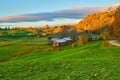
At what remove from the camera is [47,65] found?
25.3 meters

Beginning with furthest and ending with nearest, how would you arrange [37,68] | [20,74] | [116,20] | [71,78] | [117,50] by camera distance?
1. [116,20]
2. [117,50]
3. [37,68]
4. [20,74]
5. [71,78]

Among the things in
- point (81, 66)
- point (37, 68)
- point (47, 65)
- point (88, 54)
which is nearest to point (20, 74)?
point (37, 68)

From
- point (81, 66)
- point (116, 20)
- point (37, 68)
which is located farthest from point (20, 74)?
point (116, 20)

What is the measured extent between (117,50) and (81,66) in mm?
21264

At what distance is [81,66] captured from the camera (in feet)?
82.7

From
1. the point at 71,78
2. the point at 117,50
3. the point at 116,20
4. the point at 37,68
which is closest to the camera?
the point at 71,78

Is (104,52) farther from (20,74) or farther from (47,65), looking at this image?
(20,74)

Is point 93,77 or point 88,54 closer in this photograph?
point 93,77

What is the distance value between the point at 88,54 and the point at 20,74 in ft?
81.2

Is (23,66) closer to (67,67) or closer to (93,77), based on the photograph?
(67,67)

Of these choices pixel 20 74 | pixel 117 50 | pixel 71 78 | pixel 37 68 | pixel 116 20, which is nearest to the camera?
pixel 71 78

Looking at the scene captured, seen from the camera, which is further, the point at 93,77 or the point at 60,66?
the point at 60,66

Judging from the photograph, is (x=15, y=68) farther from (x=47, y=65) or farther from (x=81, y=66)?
(x=81, y=66)

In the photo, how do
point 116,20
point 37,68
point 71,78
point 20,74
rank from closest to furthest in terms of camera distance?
point 71,78
point 20,74
point 37,68
point 116,20
